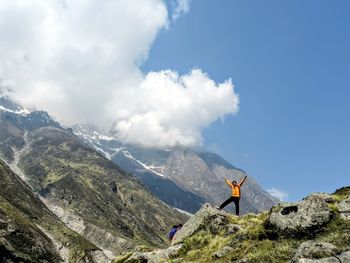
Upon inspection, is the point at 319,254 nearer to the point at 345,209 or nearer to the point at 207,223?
the point at 345,209

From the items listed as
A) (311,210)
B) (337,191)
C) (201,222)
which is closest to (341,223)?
(311,210)

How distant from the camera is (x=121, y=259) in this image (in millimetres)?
33406

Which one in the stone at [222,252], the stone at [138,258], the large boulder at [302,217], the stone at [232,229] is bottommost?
the stone at [138,258]

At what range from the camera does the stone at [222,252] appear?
2597 cm

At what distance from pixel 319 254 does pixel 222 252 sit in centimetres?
777

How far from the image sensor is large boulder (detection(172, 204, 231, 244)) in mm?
30828

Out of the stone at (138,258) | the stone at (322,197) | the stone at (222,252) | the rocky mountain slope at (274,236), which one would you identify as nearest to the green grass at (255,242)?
the rocky mountain slope at (274,236)

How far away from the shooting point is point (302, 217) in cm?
2462

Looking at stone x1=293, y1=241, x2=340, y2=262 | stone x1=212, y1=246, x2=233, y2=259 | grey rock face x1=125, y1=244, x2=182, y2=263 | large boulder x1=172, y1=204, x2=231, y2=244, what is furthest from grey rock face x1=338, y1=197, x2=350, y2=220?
grey rock face x1=125, y1=244, x2=182, y2=263

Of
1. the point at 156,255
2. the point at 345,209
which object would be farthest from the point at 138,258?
the point at 345,209

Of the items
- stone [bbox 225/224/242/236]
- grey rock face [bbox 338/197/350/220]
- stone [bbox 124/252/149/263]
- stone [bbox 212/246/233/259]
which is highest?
grey rock face [bbox 338/197/350/220]

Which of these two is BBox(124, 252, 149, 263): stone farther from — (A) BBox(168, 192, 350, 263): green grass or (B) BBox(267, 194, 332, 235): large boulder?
(B) BBox(267, 194, 332, 235): large boulder

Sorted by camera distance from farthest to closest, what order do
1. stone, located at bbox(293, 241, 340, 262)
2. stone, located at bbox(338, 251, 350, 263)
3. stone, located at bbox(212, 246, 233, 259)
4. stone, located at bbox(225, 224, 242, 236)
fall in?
stone, located at bbox(225, 224, 242, 236)
stone, located at bbox(212, 246, 233, 259)
stone, located at bbox(293, 241, 340, 262)
stone, located at bbox(338, 251, 350, 263)

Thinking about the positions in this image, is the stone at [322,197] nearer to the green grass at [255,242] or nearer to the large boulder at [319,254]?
the green grass at [255,242]
